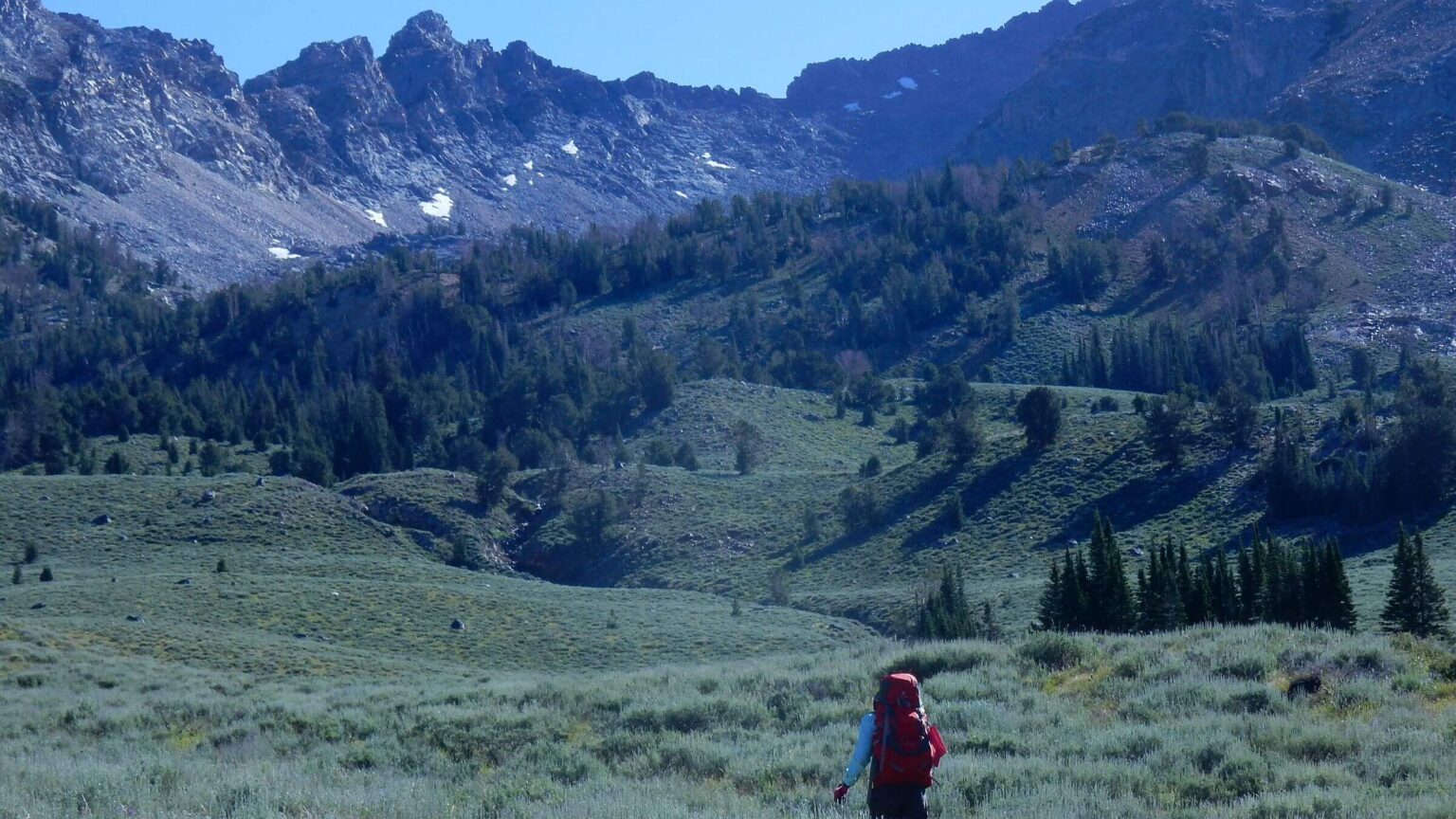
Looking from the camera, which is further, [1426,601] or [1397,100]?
[1397,100]

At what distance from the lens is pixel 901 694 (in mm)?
9078

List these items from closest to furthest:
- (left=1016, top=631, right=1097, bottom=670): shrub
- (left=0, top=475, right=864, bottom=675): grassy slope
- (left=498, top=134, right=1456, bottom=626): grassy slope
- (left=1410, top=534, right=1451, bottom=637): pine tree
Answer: (left=1016, top=631, right=1097, bottom=670): shrub < (left=1410, top=534, right=1451, bottom=637): pine tree < (left=0, top=475, right=864, bottom=675): grassy slope < (left=498, top=134, right=1456, bottom=626): grassy slope

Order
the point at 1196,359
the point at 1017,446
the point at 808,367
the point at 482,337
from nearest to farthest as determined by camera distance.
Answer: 1. the point at 1017,446
2. the point at 1196,359
3. the point at 808,367
4. the point at 482,337

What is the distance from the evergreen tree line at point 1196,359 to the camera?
277ft

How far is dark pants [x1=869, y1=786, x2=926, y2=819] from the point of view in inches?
360

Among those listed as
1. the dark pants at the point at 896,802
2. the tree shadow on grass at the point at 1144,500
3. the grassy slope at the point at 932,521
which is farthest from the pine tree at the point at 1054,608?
the tree shadow on grass at the point at 1144,500

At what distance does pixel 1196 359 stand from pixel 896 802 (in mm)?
86835

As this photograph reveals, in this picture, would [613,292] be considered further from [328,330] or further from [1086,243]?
[1086,243]

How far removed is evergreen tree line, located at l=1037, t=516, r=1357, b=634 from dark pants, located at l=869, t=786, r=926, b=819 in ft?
62.8

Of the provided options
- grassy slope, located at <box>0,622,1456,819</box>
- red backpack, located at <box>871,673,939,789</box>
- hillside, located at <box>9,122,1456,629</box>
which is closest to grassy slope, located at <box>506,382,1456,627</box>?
hillside, located at <box>9,122,1456,629</box>

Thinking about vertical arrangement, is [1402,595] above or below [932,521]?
above

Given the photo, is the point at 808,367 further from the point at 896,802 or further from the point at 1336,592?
the point at 896,802

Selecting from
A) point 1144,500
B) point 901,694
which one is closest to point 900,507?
point 1144,500

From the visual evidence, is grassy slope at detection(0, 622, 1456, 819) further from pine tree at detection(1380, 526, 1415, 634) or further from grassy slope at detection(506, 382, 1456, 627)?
grassy slope at detection(506, 382, 1456, 627)
